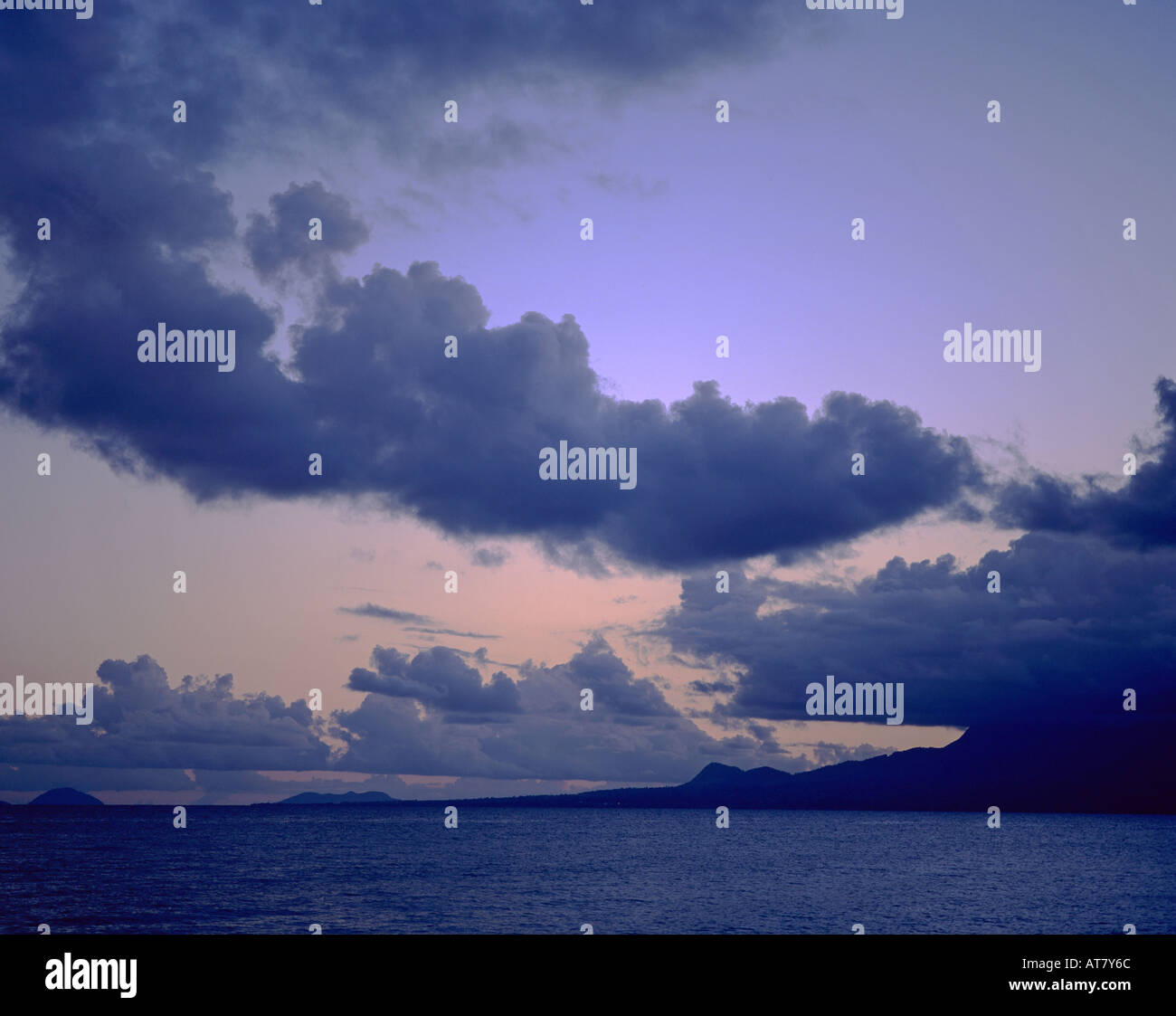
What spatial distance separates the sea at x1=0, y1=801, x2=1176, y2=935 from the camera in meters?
60.0

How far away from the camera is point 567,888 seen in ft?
266

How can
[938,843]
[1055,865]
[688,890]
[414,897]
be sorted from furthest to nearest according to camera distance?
[938,843] → [1055,865] → [688,890] → [414,897]

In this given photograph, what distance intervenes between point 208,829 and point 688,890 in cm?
14206

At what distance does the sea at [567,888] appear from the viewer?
60000 millimetres

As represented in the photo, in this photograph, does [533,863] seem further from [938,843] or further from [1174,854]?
[1174,854]
